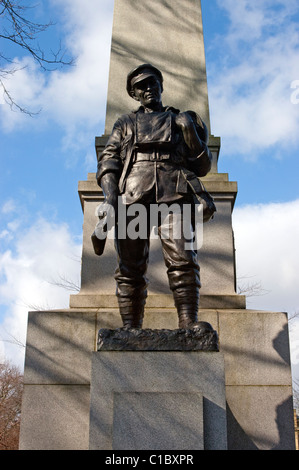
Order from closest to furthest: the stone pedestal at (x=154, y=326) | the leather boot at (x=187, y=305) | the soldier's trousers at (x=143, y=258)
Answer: the leather boot at (x=187, y=305) < the soldier's trousers at (x=143, y=258) < the stone pedestal at (x=154, y=326)

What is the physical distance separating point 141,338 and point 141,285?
2.28ft

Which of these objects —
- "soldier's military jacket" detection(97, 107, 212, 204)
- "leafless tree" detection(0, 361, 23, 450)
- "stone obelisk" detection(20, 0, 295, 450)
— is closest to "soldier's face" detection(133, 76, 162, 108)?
"soldier's military jacket" detection(97, 107, 212, 204)

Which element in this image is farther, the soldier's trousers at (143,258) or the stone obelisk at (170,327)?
the stone obelisk at (170,327)

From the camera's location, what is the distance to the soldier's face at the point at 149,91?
16.3 feet

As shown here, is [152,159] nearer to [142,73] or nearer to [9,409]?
[142,73]

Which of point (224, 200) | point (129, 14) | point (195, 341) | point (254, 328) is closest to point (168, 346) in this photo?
point (195, 341)

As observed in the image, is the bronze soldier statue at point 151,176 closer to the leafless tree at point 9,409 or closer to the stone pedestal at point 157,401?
the stone pedestal at point 157,401

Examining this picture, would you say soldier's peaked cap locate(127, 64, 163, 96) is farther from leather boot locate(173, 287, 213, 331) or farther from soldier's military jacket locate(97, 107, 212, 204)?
leather boot locate(173, 287, 213, 331)

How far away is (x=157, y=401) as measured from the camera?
12.7 feet

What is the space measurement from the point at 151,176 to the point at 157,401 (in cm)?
203

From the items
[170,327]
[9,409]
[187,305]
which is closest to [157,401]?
[187,305]

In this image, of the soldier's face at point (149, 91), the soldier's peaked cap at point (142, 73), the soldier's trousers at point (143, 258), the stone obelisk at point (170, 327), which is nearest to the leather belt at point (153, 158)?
the soldier's trousers at point (143, 258)

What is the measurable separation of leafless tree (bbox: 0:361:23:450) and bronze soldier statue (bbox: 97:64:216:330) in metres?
31.2

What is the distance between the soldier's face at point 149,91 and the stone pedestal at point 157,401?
2.46 m
